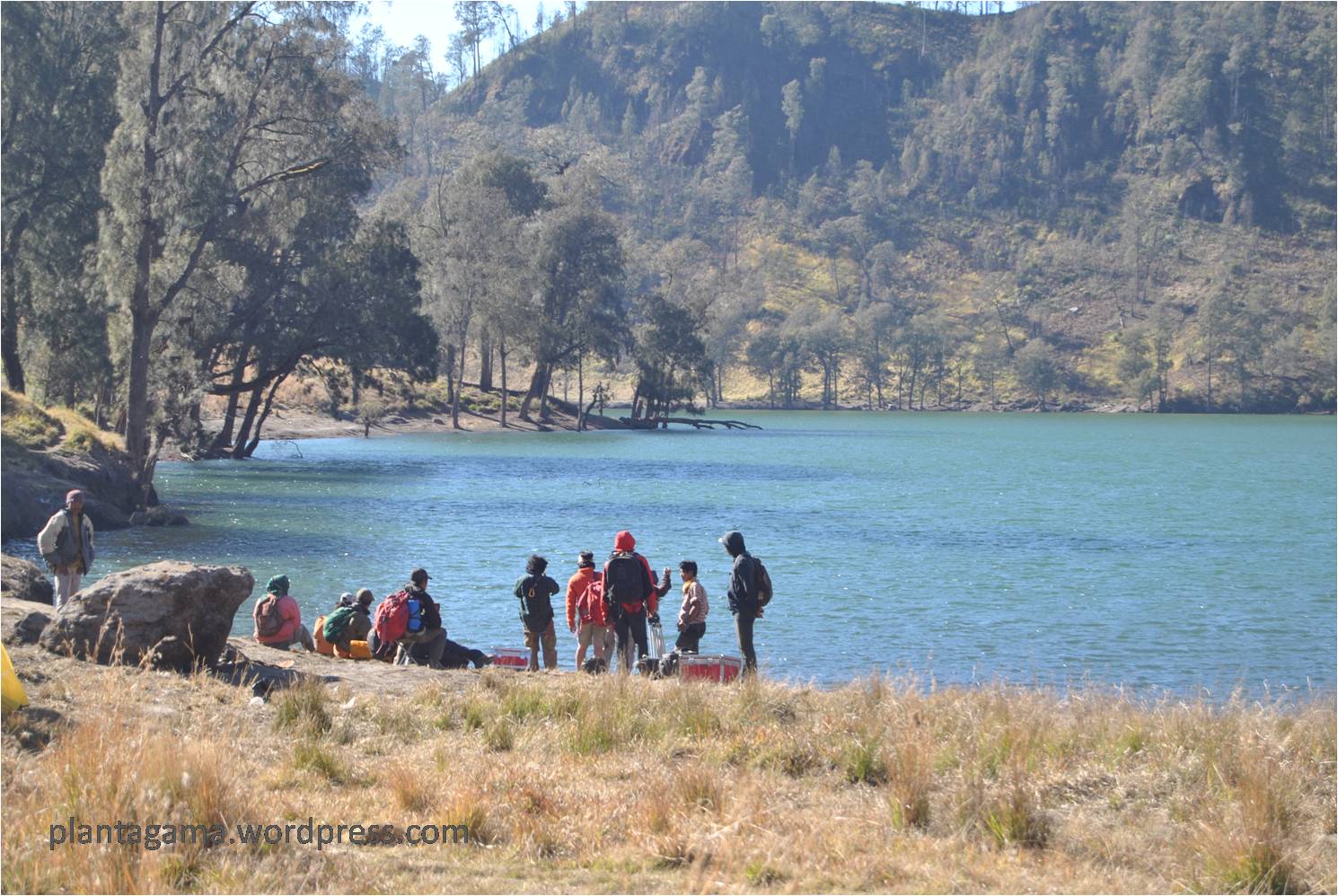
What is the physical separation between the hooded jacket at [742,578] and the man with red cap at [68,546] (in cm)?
740

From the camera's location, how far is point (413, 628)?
15531 mm

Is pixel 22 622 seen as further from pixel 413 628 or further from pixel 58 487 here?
pixel 58 487

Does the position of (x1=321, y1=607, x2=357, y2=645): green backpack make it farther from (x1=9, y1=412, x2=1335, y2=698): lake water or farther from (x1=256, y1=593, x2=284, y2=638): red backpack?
(x1=9, y1=412, x2=1335, y2=698): lake water

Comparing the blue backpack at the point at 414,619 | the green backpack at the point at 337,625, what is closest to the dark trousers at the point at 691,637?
the blue backpack at the point at 414,619

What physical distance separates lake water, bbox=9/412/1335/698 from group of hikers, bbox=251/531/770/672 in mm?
2037

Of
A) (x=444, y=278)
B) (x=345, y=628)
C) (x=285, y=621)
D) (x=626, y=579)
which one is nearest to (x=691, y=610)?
(x=626, y=579)

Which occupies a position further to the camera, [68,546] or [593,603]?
[593,603]

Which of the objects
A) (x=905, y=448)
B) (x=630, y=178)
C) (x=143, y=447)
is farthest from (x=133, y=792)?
(x=630, y=178)

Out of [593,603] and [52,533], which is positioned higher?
[52,533]

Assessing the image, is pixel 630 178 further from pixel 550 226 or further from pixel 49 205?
pixel 49 205

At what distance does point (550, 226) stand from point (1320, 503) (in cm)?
5391

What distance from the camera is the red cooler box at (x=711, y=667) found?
13.8 meters

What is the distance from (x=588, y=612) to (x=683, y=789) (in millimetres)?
7616

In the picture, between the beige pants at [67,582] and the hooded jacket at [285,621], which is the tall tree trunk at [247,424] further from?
the hooded jacket at [285,621]
